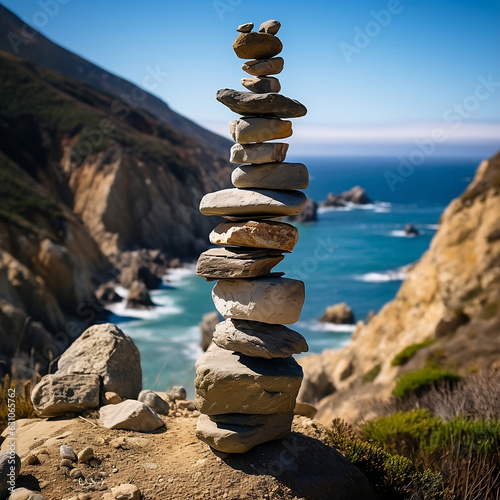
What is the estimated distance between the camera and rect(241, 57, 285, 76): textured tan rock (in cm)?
819

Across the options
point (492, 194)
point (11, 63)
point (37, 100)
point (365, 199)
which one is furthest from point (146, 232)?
point (365, 199)

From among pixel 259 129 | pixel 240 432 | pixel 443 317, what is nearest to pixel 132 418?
pixel 240 432

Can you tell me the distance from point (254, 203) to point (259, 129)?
1.10m

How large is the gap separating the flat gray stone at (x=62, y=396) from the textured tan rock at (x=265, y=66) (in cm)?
558

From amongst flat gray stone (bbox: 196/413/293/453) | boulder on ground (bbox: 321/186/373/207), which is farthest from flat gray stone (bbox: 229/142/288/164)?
boulder on ground (bbox: 321/186/373/207)

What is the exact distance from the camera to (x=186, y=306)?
5309 centimetres

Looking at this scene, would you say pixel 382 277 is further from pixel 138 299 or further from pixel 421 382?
pixel 421 382

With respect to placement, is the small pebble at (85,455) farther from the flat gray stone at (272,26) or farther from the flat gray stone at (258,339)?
the flat gray stone at (272,26)

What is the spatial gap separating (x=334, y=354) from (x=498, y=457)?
957 inches

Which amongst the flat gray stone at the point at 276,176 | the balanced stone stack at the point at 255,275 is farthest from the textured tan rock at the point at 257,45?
the flat gray stone at the point at 276,176

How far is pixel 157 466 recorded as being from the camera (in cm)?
746

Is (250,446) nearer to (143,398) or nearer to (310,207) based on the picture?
(143,398)

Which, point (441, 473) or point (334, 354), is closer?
point (441, 473)

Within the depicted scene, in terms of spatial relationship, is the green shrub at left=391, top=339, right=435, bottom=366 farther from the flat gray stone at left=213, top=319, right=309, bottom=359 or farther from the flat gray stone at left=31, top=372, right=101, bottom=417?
the flat gray stone at left=31, top=372, right=101, bottom=417
